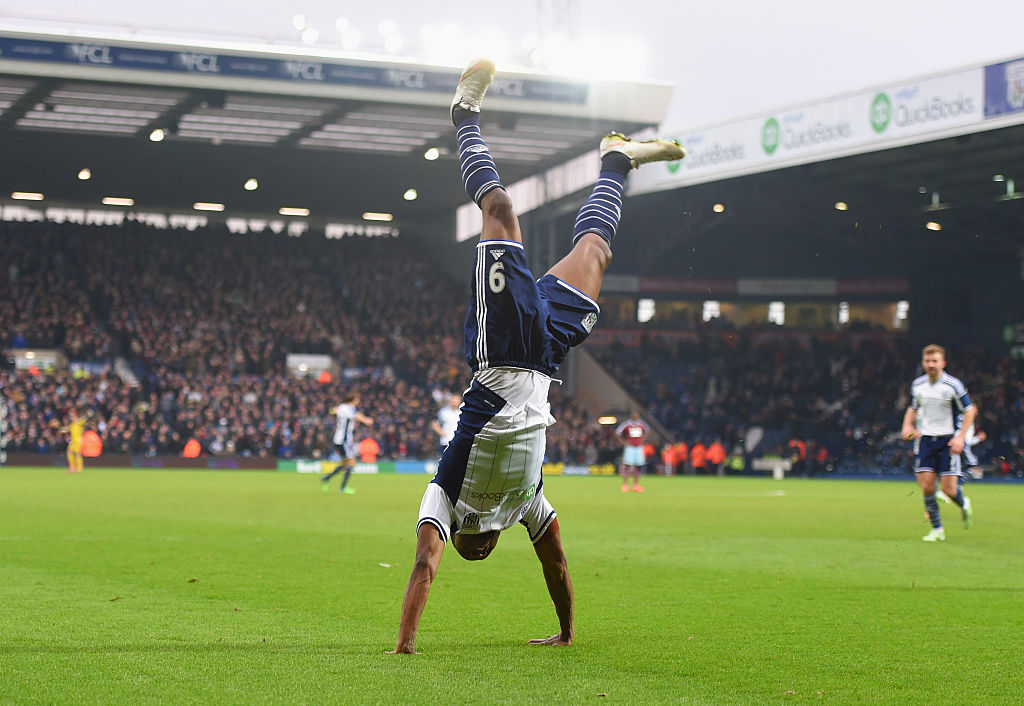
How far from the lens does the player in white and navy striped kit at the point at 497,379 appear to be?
620cm

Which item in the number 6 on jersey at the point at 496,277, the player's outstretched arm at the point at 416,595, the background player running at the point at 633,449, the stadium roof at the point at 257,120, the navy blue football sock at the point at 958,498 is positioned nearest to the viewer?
the number 6 on jersey at the point at 496,277

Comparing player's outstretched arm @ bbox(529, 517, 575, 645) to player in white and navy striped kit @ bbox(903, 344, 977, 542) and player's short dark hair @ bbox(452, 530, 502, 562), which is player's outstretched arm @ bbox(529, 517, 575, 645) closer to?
player's short dark hair @ bbox(452, 530, 502, 562)

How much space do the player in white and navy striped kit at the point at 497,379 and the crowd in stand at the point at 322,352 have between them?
35.0 meters

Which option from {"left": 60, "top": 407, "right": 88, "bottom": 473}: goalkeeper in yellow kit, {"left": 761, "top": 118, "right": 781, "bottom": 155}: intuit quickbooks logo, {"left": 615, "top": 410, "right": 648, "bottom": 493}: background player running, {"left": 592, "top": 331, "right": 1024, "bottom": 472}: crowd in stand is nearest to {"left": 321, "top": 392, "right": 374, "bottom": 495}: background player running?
{"left": 615, "top": 410, "right": 648, "bottom": 493}: background player running

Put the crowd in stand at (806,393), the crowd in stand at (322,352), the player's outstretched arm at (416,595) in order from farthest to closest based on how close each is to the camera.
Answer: the crowd in stand at (806,393) → the crowd in stand at (322,352) → the player's outstretched arm at (416,595)

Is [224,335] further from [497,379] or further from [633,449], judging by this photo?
[497,379]

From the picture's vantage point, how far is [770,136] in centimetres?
3544

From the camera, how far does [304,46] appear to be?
3431cm

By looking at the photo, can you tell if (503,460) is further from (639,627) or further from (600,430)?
(600,430)

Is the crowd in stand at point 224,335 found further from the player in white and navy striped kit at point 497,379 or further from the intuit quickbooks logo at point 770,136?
the player in white and navy striped kit at point 497,379

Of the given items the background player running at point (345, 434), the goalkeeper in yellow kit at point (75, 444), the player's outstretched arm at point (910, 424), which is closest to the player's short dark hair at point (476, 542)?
the player's outstretched arm at point (910, 424)

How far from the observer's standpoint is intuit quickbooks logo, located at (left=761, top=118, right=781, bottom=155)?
35.2m

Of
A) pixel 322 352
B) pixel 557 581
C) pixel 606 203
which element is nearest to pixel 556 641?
pixel 557 581

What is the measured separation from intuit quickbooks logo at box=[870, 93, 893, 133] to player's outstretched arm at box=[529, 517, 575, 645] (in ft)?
90.4
